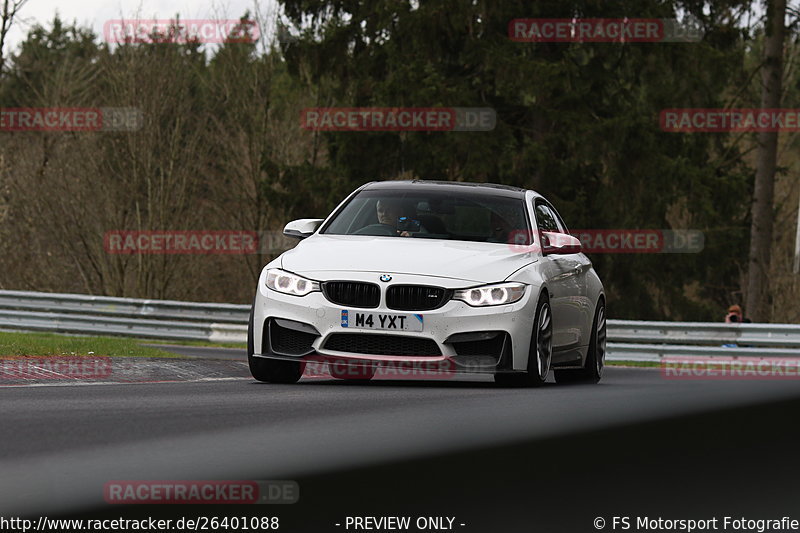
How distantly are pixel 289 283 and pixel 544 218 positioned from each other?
3.23 m

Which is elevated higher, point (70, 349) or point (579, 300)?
point (579, 300)

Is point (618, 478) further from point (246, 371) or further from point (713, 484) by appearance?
point (246, 371)

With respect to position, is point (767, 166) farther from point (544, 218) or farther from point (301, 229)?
point (301, 229)

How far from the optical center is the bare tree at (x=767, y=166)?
31484mm

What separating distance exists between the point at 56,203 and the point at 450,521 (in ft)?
114

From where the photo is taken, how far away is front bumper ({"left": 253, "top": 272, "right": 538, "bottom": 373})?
32.6 ft

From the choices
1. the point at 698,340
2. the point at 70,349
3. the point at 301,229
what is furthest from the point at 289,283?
the point at 698,340

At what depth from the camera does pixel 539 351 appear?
10586 millimetres

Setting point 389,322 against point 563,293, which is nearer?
point 389,322

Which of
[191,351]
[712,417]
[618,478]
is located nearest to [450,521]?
[618,478]

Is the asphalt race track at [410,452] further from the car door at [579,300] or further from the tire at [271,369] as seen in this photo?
the car door at [579,300]
